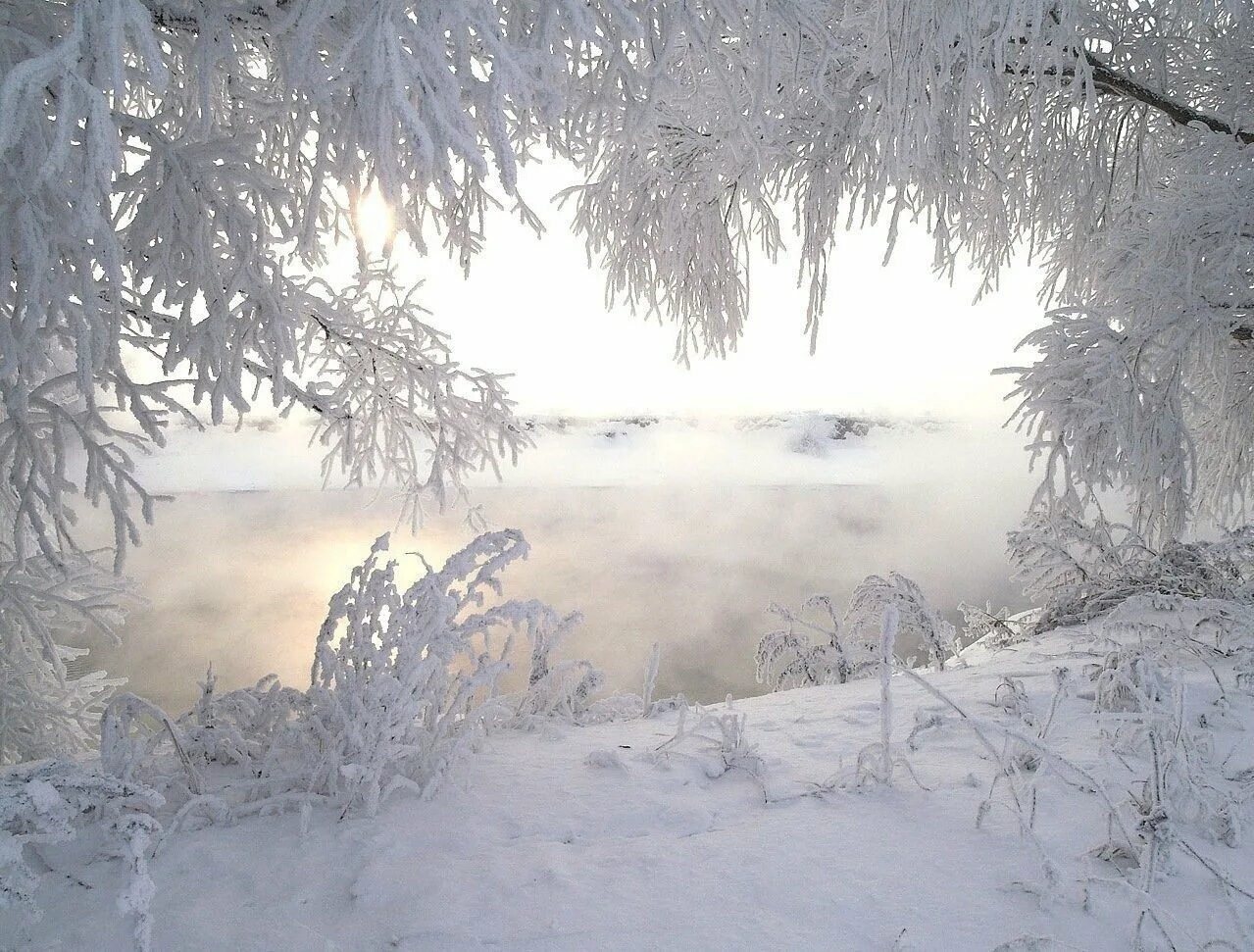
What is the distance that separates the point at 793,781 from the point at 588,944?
36.1 inches

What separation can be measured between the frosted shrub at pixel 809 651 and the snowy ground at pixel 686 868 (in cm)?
238

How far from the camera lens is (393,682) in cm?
188

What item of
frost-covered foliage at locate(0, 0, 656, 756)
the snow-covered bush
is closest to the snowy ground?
frost-covered foliage at locate(0, 0, 656, 756)

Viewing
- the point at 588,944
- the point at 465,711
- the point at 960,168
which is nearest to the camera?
the point at 588,944

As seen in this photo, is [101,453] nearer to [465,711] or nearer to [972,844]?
[465,711]

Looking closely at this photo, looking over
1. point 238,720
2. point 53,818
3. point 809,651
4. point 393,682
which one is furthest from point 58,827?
point 809,651

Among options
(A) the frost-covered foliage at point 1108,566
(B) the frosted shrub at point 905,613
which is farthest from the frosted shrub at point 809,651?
(A) the frost-covered foliage at point 1108,566

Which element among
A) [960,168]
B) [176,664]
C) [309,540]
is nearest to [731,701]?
[960,168]

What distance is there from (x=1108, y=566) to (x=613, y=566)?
12106 millimetres

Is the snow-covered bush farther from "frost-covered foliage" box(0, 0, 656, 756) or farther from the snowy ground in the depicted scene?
"frost-covered foliage" box(0, 0, 656, 756)

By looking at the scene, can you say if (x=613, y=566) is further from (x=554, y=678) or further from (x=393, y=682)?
(x=393, y=682)

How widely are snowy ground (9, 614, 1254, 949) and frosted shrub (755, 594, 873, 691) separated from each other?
2.38 meters

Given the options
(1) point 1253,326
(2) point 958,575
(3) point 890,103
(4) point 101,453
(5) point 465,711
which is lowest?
(2) point 958,575

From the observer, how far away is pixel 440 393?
4473 millimetres
